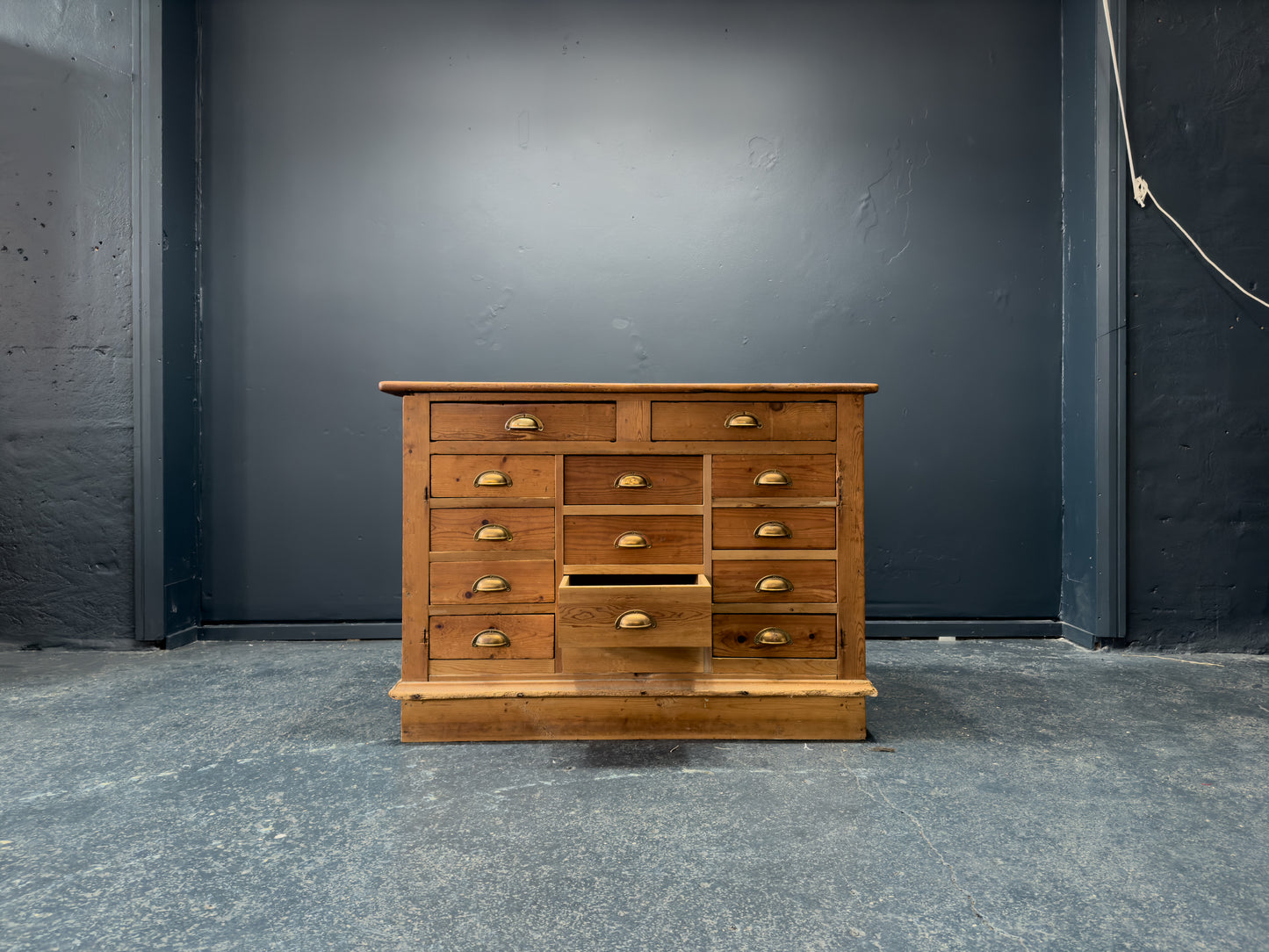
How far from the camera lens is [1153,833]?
1.24 m

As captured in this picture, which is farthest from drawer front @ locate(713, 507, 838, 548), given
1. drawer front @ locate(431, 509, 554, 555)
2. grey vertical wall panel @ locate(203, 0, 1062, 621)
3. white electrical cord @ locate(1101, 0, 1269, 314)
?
white electrical cord @ locate(1101, 0, 1269, 314)

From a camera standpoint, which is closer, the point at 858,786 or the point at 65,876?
the point at 65,876

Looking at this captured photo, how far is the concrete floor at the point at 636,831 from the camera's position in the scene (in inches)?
38.9

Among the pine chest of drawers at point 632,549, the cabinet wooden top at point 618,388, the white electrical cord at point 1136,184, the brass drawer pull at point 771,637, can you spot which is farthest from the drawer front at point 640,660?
the white electrical cord at point 1136,184

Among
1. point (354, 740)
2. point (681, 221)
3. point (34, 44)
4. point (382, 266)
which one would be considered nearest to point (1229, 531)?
point (681, 221)

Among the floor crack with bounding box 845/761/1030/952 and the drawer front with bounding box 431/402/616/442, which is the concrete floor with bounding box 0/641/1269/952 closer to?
the floor crack with bounding box 845/761/1030/952

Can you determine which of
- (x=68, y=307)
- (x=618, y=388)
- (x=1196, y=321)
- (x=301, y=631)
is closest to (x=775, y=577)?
(x=618, y=388)

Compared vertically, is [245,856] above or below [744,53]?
below

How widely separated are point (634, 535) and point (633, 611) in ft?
0.89

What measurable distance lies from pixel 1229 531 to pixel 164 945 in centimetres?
348

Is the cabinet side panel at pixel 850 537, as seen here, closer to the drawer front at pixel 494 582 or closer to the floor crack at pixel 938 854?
the floor crack at pixel 938 854

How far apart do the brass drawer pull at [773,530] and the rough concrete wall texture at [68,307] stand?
8.31 ft

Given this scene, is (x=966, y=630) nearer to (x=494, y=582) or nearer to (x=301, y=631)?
(x=494, y=582)

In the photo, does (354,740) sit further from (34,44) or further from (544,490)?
(34,44)
